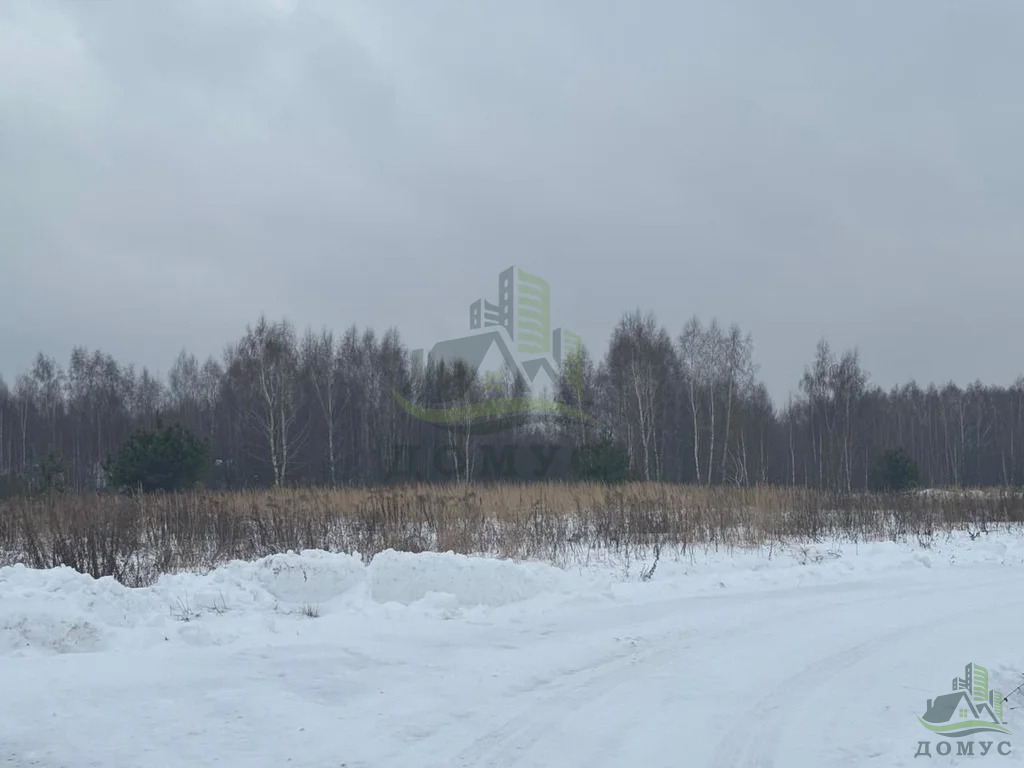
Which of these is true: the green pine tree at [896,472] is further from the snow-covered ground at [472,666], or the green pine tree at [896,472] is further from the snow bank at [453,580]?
the snow bank at [453,580]

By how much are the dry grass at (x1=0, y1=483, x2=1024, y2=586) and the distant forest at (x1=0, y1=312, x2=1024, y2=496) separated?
18.3m


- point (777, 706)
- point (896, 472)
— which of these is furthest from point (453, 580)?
point (896, 472)

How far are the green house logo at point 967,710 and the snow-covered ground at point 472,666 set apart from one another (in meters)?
0.10

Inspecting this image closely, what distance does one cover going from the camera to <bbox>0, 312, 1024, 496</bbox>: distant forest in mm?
38000

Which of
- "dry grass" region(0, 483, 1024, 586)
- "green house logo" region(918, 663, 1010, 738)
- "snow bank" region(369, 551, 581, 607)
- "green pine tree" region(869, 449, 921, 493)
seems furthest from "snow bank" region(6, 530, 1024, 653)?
"green pine tree" region(869, 449, 921, 493)

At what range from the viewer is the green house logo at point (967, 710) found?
4371 mm

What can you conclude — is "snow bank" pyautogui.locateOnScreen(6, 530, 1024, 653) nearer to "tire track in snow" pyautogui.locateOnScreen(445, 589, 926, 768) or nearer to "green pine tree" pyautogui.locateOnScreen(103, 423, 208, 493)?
"tire track in snow" pyautogui.locateOnScreen(445, 589, 926, 768)

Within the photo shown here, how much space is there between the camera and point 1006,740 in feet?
13.8

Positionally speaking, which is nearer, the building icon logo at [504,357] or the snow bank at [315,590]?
the snow bank at [315,590]

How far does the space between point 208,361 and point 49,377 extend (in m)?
12.0

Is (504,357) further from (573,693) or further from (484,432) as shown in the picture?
(573,693)

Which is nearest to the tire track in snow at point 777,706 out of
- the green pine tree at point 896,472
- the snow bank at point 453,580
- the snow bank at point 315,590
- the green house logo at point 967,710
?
the green house logo at point 967,710

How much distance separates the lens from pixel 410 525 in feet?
38.3

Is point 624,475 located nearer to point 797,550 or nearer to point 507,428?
point 797,550
